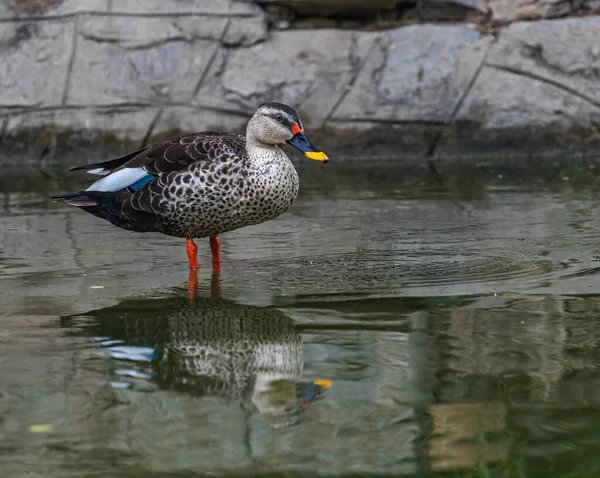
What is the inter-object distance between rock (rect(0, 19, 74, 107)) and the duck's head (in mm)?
6311

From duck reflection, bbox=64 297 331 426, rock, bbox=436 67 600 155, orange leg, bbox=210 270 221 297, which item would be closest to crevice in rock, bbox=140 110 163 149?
rock, bbox=436 67 600 155

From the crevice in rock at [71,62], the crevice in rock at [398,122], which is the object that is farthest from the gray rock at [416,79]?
the crevice in rock at [71,62]

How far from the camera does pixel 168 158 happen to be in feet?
21.0

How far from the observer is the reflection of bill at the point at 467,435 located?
3.28 m

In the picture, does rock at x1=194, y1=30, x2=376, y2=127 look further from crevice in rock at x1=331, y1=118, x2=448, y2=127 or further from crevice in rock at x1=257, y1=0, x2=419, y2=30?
crevice in rock at x1=331, y1=118, x2=448, y2=127

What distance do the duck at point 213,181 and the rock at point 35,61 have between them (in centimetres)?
589

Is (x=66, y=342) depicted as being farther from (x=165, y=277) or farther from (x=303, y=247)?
(x=303, y=247)

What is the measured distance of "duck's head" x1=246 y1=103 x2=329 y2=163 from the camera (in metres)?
6.25

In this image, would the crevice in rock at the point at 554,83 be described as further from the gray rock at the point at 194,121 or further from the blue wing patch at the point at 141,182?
the blue wing patch at the point at 141,182

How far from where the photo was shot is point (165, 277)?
6258 mm

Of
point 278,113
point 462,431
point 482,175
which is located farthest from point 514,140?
point 462,431

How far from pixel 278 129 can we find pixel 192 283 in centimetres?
99

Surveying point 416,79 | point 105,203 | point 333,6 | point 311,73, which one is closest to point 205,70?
point 311,73

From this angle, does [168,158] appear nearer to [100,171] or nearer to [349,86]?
[100,171]
